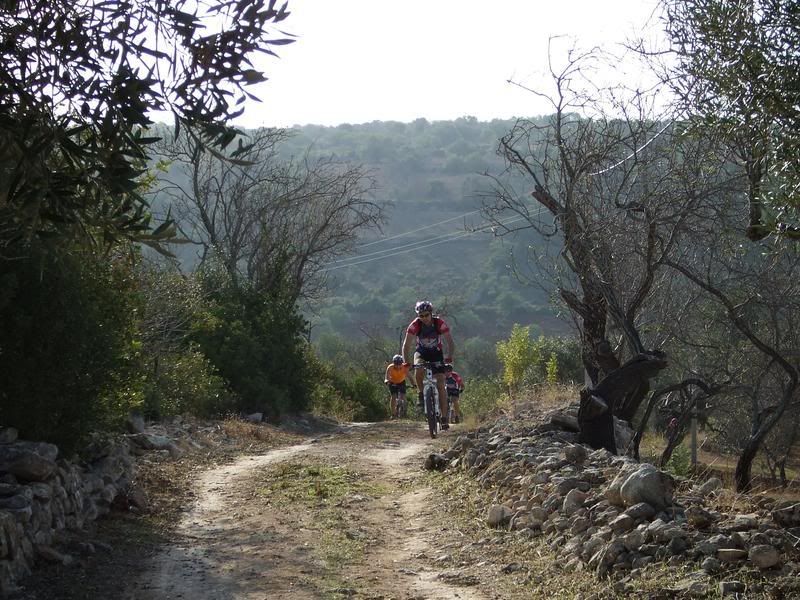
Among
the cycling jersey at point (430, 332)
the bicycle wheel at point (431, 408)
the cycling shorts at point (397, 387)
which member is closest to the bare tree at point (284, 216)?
the cycling shorts at point (397, 387)

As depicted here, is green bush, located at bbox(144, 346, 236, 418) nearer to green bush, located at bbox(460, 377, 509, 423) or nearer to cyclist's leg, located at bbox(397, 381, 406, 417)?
cyclist's leg, located at bbox(397, 381, 406, 417)

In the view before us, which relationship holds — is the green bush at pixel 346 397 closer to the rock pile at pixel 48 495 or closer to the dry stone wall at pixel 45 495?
the rock pile at pixel 48 495

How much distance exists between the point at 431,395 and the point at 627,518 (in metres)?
9.09

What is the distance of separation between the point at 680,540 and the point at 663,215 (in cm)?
693

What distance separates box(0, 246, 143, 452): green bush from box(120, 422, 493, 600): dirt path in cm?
148

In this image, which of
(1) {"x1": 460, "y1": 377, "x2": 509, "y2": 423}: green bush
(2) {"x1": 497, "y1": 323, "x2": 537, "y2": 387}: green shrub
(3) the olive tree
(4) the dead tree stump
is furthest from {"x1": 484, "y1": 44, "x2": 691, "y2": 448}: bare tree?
(2) {"x1": 497, "y1": 323, "x2": 537, "y2": 387}: green shrub

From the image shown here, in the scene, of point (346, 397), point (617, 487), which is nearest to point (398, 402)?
point (346, 397)

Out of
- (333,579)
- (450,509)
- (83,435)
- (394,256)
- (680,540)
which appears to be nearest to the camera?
(680,540)

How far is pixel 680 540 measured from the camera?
21.9 feet

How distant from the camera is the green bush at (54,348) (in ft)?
28.0

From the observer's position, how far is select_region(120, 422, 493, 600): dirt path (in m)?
7.28

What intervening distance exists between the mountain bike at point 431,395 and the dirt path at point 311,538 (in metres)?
2.24

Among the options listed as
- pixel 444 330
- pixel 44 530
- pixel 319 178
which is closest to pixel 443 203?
pixel 319 178

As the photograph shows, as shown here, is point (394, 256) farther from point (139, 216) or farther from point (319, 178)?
point (139, 216)
